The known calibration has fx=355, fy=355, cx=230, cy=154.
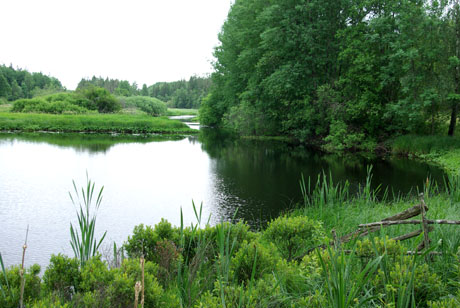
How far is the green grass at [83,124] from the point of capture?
29998 millimetres

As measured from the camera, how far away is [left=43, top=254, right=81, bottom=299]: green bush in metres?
3.20

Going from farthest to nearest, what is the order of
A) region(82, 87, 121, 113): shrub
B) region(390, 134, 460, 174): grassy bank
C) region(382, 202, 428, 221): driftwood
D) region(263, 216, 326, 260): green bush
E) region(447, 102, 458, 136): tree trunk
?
region(82, 87, 121, 113): shrub < region(447, 102, 458, 136): tree trunk < region(390, 134, 460, 174): grassy bank < region(263, 216, 326, 260): green bush < region(382, 202, 428, 221): driftwood

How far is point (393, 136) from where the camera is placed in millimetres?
21656

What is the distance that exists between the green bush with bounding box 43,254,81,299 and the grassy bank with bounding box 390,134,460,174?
15792 millimetres

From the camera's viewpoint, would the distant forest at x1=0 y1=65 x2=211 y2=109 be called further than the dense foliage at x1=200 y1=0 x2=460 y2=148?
Yes

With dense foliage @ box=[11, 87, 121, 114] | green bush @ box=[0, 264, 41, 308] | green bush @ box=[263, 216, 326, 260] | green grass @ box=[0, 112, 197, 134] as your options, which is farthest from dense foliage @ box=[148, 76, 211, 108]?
green bush @ box=[0, 264, 41, 308]

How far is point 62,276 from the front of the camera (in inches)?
127

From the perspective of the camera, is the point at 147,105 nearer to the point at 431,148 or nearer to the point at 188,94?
the point at 188,94

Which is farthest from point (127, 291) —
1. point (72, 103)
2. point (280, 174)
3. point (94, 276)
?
point (72, 103)

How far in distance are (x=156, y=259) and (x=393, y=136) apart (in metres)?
20.8

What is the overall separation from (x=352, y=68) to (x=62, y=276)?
69.7 feet

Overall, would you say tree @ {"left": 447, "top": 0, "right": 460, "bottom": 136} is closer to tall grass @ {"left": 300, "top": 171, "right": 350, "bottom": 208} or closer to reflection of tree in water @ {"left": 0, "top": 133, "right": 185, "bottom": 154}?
tall grass @ {"left": 300, "top": 171, "right": 350, "bottom": 208}

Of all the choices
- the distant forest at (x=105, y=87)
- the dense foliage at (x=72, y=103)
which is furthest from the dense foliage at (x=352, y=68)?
the distant forest at (x=105, y=87)

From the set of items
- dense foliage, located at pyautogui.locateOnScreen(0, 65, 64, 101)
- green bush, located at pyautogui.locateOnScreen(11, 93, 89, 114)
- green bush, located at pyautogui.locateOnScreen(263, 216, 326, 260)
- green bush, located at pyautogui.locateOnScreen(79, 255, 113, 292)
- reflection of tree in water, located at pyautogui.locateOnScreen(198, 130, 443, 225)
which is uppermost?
dense foliage, located at pyautogui.locateOnScreen(0, 65, 64, 101)
